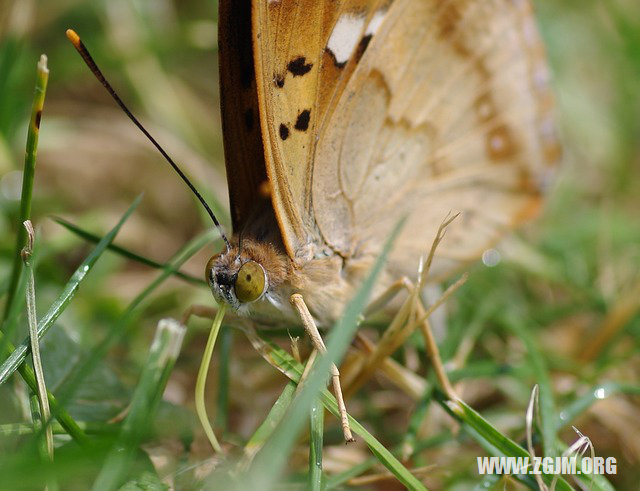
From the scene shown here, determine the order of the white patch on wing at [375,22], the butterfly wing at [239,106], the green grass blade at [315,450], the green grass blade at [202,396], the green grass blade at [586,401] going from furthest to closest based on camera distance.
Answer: the white patch on wing at [375,22], the green grass blade at [586,401], the butterfly wing at [239,106], the green grass blade at [202,396], the green grass blade at [315,450]

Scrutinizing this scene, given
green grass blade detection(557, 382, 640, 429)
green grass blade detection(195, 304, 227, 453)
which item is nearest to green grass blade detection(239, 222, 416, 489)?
green grass blade detection(195, 304, 227, 453)

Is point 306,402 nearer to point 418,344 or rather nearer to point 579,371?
point 418,344

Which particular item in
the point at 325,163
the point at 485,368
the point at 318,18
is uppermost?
the point at 318,18

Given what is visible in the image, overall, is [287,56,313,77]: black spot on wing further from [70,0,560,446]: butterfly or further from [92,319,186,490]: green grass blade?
[92,319,186,490]: green grass blade

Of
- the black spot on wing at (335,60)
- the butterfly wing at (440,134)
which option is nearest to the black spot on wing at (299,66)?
the black spot on wing at (335,60)

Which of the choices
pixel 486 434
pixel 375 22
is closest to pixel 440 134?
pixel 375 22

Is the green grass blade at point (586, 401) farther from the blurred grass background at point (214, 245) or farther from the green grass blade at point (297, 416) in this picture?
the green grass blade at point (297, 416)

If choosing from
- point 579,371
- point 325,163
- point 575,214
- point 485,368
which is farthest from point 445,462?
point 575,214
